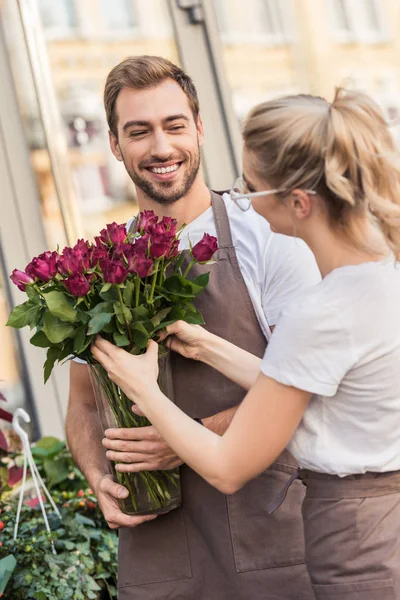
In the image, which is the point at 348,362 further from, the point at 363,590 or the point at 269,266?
the point at 269,266

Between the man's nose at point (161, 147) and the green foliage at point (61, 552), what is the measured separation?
45.4 inches

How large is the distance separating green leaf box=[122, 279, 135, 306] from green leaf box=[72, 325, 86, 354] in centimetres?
10

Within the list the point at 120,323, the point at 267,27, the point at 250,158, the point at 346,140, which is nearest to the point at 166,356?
the point at 120,323

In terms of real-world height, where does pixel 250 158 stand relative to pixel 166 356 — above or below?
above

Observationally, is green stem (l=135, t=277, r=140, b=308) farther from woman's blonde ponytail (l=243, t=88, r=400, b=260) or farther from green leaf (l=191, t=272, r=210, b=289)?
woman's blonde ponytail (l=243, t=88, r=400, b=260)

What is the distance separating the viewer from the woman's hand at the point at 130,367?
1922mm

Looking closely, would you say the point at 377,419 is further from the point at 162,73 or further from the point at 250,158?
the point at 162,73

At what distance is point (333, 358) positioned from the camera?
5.65 feet

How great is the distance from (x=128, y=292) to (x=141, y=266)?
0.08 metres

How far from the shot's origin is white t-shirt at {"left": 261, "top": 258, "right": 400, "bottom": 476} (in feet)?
5.64

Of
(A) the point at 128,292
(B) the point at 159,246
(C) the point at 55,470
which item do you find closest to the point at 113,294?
(A) the point at 128,292

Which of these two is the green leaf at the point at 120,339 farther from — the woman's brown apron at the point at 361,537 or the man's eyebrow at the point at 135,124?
the man's eyebrow at the point at 135,124

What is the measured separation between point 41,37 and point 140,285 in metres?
2.50

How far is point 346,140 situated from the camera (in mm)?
1714
